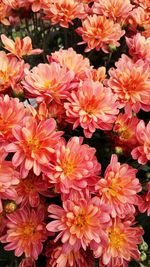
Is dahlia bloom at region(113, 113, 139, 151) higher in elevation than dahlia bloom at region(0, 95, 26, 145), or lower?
lower

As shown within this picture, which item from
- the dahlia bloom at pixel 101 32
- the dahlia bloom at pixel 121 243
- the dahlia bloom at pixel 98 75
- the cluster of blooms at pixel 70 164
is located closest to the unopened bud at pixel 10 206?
the cluster of blooms at pixel 70 164

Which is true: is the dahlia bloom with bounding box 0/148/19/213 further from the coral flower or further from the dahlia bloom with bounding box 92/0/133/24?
the dahlia bloom with bounding box 92/0/133/24

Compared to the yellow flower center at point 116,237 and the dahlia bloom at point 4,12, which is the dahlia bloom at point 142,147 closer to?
the yellow flower center at point 116,237

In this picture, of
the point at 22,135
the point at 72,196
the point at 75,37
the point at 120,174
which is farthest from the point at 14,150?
the point at 75,37

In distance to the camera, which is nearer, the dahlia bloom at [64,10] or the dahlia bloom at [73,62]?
the dahlia bloom at [73,62]

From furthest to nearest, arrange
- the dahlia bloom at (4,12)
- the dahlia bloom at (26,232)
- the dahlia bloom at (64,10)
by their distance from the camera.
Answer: the dahlia bloom at (4,12), the dahlia bloom at (64,10), the dahlia bloom at (26,232)

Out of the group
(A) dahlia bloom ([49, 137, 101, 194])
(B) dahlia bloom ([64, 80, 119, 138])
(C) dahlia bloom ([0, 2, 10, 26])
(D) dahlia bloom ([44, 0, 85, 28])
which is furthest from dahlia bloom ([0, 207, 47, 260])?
(C) dahlia bloom ([0, 2, 10, 26])

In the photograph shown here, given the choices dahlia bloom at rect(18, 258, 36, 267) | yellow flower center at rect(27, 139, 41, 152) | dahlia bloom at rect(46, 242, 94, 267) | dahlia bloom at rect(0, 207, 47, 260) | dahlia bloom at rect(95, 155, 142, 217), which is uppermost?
yellow flower center at rect(27, 139, 41, 152)

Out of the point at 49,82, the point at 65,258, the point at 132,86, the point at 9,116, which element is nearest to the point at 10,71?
the point at 49,82

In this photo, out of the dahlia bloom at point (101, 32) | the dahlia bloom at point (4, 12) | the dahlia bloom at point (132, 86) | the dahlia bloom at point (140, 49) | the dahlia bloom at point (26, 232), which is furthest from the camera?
the dahlia bloom at point (4, 12)
